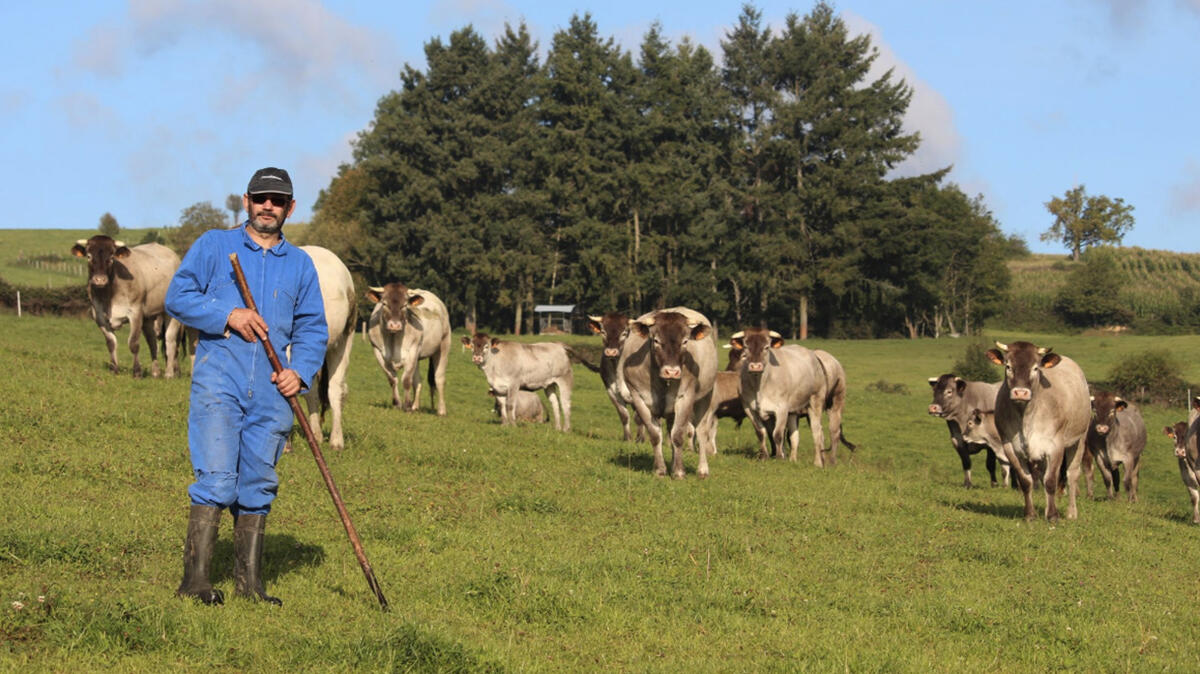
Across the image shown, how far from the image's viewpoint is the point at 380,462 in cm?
1415

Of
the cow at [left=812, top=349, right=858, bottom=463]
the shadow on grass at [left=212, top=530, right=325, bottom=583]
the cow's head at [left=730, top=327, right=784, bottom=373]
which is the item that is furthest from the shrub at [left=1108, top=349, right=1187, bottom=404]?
the shadow on grass at [left=212, top=530, right=325, bottom=583]

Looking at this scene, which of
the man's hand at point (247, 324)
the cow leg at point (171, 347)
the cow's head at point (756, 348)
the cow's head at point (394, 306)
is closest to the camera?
the man's hand at point (247, 324)

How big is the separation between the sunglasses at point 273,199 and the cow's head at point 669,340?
7.93 metres

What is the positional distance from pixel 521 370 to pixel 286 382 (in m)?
17.5

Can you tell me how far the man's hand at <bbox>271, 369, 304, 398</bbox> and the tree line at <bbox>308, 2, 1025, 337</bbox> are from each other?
64.7 meters

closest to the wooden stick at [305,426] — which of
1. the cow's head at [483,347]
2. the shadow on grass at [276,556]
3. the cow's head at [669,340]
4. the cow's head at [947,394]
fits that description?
the shadow on grass at [276,556]

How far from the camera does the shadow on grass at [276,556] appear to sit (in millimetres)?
8195

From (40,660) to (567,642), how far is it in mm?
3170

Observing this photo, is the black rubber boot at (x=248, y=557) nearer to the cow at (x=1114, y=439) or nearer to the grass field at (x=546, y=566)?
the grass field at (x=546, y=566)

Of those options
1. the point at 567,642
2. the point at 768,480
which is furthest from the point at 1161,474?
the point at 567,642

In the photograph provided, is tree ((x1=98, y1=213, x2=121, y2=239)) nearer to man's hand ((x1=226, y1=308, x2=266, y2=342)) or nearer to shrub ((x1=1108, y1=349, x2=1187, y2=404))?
shrub ((x1=1108, y1=349, x2=1187, y2=404))

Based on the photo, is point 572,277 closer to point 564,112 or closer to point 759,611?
point 564,112

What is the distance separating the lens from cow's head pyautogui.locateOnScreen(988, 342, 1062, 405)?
15445mm

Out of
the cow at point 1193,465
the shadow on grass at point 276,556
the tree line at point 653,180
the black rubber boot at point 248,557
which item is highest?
the tree line at point 653,180
